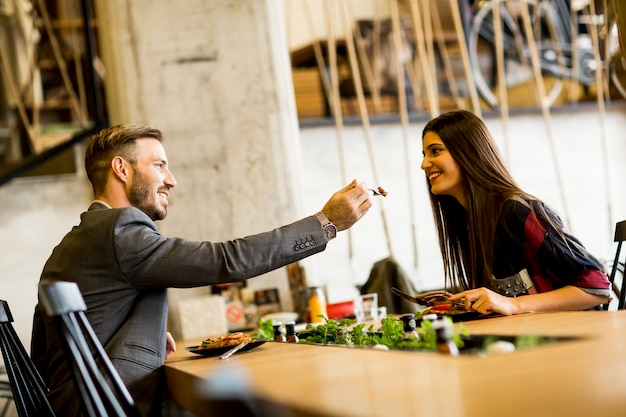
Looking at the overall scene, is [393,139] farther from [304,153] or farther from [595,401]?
[595,401]

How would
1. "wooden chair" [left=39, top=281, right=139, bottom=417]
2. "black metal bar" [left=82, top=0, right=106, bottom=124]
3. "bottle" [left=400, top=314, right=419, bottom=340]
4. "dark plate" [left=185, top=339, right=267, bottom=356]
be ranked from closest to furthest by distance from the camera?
"wooden chair" [left=39, top=281, right=139, bottom=417], "bottle" [left=400, top=314, right=419, bottom=340], "dark plate" [left=185, top=339, right=267, bottom=356], "black metal bar" [left=82, top=0, right=106, bottom=124]

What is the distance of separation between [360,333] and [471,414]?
1.37 meters

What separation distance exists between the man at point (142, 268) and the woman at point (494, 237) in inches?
18.4

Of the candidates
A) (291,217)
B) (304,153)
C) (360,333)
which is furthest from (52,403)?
(304,153)

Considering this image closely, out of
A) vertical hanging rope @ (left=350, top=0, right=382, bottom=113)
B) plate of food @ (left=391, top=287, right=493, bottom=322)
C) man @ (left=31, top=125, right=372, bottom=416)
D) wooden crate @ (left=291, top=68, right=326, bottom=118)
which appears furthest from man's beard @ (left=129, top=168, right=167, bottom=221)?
wooden crate @ (left=291, top=68, right=326, bottom=118)

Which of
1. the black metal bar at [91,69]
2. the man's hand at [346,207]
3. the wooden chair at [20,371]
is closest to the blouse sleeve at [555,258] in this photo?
the man's hand at [346,207]

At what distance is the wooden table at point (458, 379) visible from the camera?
103 centimetres

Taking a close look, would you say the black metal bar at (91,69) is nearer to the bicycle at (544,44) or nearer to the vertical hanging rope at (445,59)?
the vertical hanging rope at (445,59)

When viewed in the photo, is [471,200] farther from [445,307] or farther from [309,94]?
[309,94]

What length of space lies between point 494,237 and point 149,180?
1.07m

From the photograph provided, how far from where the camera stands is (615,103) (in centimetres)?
640

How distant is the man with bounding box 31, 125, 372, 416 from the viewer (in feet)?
7.97

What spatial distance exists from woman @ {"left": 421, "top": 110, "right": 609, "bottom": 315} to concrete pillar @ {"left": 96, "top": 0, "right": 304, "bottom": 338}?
1.46m

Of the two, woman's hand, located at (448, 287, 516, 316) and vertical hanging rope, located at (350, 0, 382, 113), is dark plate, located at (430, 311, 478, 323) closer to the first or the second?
woman's hand, located at (448, 287, 516, 316)
